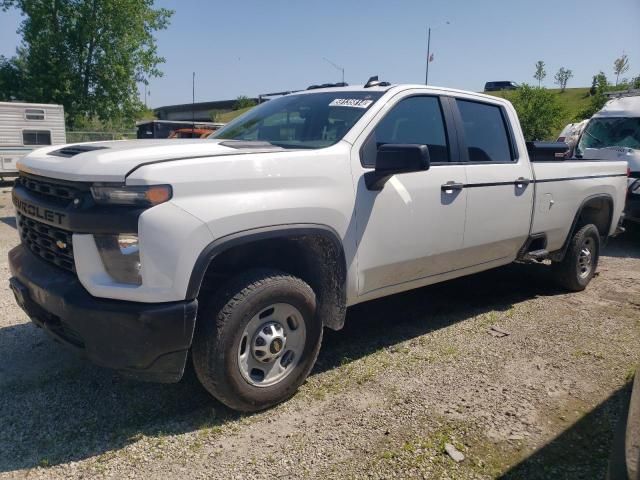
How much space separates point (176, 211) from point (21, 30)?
35.5 m

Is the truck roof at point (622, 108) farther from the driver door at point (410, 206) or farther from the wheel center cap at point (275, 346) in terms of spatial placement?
the wheel center cap at point (275, 346)

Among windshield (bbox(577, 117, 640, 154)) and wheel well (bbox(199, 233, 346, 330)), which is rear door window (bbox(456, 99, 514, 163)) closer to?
wheel well (bbox(199, 233, 346, 330))

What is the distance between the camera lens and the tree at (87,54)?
30922mm

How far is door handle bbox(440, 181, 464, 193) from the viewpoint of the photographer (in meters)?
3.96

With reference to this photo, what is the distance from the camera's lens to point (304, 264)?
346 centimetres

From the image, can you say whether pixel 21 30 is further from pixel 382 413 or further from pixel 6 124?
pixel 382 413

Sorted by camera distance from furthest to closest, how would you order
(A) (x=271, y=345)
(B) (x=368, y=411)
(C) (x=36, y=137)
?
1. (C) (x=36, y=137)
2. (B) (x=368, y=411)
3. (A) (x=271, y=345)

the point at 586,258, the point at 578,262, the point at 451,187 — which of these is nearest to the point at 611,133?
the point at 586,258

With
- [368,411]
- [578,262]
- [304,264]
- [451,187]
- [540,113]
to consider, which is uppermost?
[540,113]

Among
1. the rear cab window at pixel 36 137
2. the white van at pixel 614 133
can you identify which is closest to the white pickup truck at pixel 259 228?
the white van at pixel 614 133

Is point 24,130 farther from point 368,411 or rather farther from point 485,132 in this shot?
point 368,411

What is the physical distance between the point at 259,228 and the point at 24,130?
56.1 ft

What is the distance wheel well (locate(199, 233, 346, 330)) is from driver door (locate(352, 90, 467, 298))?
192 millimetres

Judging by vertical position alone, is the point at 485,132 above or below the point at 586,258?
above
